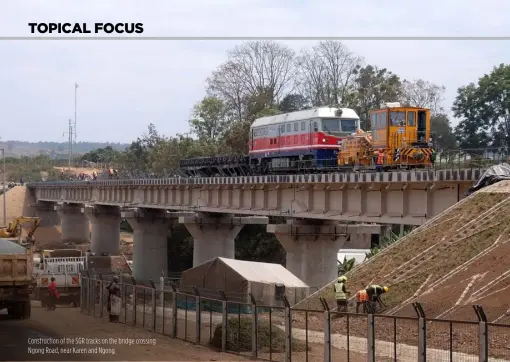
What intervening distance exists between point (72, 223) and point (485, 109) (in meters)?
50.8

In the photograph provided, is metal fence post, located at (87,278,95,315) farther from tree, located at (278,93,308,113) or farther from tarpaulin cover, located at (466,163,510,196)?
tree, located at (278,93,308,113)

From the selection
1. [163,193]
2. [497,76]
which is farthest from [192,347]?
[497,76]

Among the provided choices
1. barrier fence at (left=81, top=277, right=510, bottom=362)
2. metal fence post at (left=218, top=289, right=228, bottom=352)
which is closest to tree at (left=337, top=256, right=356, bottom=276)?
barrier fence at (left=81, top=277, right=510, bottom=362)

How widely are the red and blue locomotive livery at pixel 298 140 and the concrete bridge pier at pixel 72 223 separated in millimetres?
49530

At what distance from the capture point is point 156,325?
2953 centimetres

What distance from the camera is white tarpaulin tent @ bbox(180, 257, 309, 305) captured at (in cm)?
3122

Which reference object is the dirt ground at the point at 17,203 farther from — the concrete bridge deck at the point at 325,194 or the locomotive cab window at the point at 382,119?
the locomotive cab window at the point at 382,119

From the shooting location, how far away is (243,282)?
3147cm

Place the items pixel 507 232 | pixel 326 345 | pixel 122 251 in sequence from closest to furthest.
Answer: pixel 326 345, pixel 507 232, pixel 122 251

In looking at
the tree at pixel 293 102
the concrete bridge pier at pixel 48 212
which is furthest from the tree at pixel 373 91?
the concrete bridge pier at pixel 48 212

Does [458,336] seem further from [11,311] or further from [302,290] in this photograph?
[11,311]

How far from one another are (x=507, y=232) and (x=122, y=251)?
72.5 metres

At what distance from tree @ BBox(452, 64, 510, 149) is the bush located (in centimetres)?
5582

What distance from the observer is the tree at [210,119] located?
114 metres
